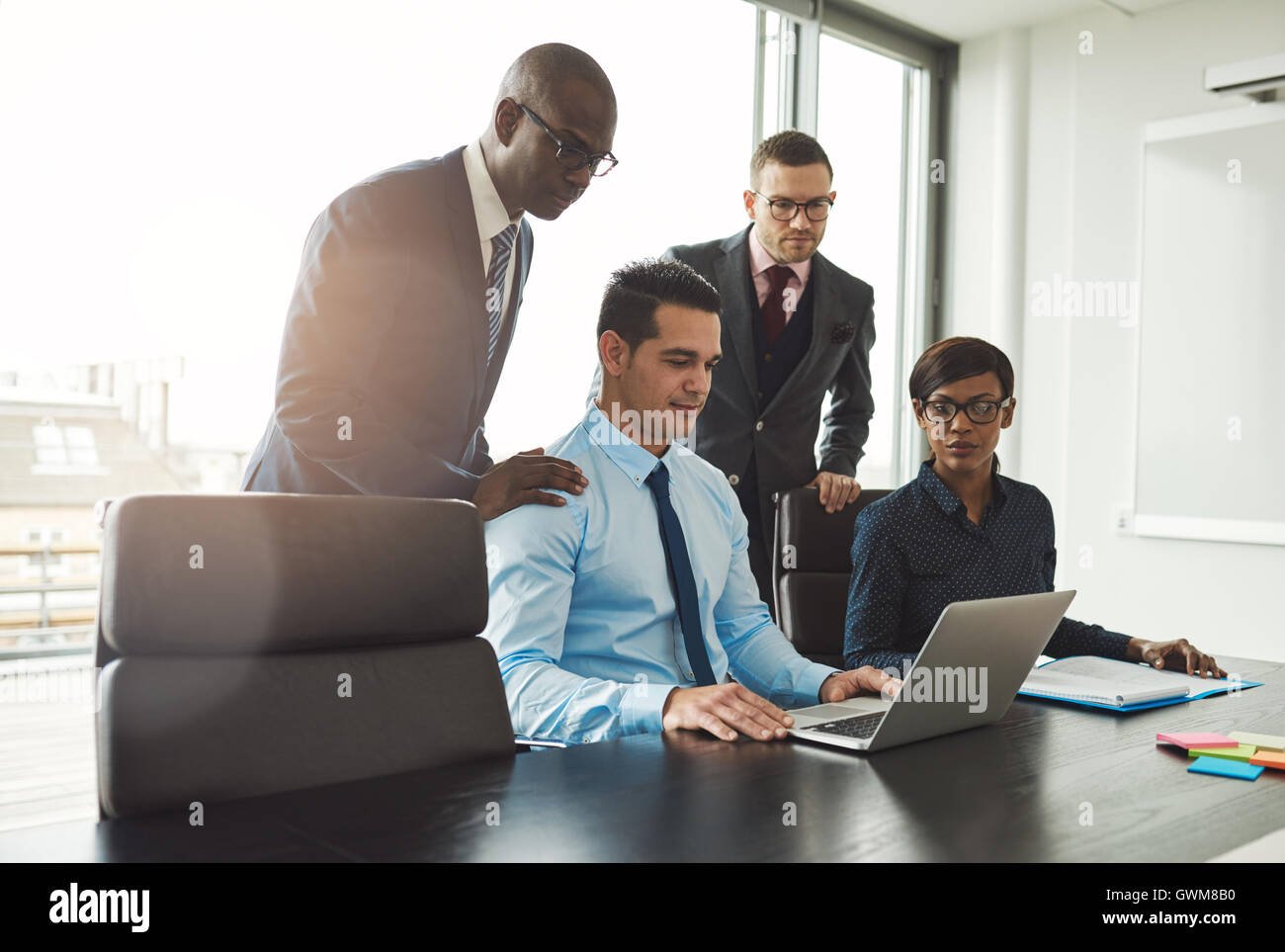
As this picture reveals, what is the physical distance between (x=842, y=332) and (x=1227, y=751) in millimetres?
1744

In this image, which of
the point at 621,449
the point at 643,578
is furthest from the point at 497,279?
the point at 643,578

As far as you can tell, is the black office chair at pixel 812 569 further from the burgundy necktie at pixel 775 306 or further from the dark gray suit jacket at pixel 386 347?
the dark gray suit jacket at pixel 386 347

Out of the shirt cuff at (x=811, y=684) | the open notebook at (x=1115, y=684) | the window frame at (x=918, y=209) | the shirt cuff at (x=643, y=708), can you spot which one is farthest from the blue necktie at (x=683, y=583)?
the window frame at (x=918, y=209)

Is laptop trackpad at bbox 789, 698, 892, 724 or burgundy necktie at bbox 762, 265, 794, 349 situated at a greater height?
burgundy necktie at bbox 762, 265, 794, 349

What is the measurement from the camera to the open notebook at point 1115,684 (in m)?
1.50

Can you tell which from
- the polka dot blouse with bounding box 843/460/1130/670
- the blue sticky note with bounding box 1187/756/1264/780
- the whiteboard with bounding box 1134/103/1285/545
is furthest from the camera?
the whiteboard with bounding box 1134/103/1285/545

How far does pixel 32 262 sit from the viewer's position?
2773 mm

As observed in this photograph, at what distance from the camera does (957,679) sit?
124 cm

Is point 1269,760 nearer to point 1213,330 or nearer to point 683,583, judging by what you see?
point 683,583

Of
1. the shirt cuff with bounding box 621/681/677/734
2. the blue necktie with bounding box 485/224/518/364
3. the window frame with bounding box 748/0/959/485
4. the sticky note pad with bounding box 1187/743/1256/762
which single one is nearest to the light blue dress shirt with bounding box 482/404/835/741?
the shirt cuff with bounding box 621/681/677/734

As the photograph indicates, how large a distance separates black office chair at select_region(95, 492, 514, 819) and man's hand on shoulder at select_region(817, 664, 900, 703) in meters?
0.49

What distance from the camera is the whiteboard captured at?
3.89 metres

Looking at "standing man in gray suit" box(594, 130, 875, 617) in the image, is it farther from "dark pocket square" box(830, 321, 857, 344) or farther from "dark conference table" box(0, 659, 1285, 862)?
Answer: "dark conference table" box(0, 659, 1285, 862)
